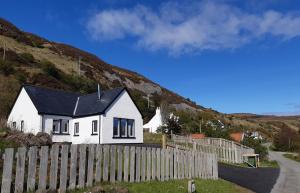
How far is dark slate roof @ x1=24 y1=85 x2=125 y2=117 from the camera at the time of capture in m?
35.9

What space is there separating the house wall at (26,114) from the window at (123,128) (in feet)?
23.8

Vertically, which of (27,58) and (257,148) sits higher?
(27,58)

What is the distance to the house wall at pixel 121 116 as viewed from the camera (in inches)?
1395

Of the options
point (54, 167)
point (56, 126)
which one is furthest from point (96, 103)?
point (54, 167)

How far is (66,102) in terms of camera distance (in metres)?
39.1

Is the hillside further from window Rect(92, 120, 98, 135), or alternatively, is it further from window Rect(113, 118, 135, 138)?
window Rect(113, 118, 135, 138)

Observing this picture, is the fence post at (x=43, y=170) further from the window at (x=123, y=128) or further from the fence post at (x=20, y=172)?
the window at (x=123, y=128)

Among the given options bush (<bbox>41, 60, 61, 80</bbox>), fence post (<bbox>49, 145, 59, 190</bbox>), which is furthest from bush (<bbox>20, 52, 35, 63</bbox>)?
fence post (<bbox>49, 145, 59, 190</bbox>)

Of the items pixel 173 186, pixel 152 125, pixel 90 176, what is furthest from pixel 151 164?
pixel 152 125

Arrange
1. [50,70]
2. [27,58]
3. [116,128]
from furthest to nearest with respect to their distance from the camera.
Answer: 1. [27,58]
2. [50,70]
3. [116,128]

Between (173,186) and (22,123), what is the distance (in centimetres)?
2769

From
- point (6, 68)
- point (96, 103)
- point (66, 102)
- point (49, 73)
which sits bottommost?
point (96, 103)

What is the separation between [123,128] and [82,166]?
1043 inches

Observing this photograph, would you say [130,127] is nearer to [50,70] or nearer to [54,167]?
[54,167]
